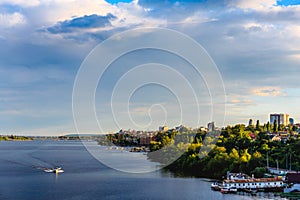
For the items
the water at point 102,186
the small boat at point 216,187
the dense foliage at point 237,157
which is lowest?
the water at point 102,186

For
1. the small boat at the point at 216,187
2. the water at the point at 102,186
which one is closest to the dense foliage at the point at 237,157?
the water at the point at 102,186

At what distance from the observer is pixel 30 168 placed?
29.8m

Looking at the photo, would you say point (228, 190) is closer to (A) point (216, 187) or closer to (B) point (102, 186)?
(A) point (216, 187)

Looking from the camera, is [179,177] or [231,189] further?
[179,177]

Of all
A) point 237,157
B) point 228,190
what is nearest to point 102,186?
point 228,190

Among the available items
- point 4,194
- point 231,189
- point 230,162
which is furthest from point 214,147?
point 4,194

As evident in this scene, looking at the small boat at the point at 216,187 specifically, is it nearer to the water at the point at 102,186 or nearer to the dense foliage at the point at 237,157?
the water at the point at 102,186

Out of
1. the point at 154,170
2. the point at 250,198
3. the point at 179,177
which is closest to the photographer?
the point at 250,198

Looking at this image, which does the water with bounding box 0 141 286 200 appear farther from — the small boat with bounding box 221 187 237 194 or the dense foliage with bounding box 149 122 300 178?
the dense foliage with bounding box 149 122 300 178

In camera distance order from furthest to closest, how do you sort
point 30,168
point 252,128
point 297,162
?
point 252,128
point 30,168
point 297,162

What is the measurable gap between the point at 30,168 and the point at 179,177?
458 inches

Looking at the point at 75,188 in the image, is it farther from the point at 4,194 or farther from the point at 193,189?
the point at 193,189

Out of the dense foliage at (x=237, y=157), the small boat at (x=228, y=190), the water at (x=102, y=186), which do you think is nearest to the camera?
the water at (x=102, y=186)

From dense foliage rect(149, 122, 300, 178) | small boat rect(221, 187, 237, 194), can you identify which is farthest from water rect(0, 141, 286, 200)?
dense foliage rect(149, 122, 300, 178)
